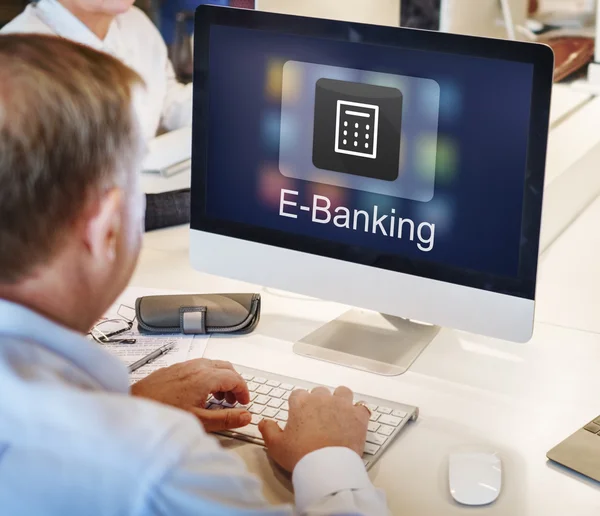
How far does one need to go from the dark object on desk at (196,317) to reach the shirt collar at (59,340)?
23.6 inches

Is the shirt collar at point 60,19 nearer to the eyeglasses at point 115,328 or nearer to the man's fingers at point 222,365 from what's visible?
the eyeglasses at point 115,328

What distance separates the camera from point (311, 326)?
1.58 m

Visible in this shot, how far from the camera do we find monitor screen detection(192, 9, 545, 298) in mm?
1281

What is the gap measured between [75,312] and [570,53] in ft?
8.37

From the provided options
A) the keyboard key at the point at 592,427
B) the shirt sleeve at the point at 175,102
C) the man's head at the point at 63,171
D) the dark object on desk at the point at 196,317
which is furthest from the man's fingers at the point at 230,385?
the shirt sleeve at the point at 175,102

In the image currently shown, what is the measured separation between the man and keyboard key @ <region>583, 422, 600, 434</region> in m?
0.39

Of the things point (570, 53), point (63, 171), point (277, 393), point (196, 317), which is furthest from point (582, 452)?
point (570, 53)

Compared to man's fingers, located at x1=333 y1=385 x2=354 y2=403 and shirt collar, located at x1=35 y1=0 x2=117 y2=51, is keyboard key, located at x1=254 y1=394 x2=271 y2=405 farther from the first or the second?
shirt collar, located at x1=35 y1=0 x2=117 y2=51

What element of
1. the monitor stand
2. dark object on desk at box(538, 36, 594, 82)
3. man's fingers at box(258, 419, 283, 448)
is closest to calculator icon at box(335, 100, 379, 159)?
the monitor stand

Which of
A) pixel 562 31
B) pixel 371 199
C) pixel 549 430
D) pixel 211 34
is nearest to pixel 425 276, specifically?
pixel 371 199

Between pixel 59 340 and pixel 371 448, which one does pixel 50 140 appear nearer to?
pixel 59 340

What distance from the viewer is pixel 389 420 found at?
1.25 meters

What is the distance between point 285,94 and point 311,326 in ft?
1.31

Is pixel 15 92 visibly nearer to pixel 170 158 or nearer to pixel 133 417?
pixel 133 417
